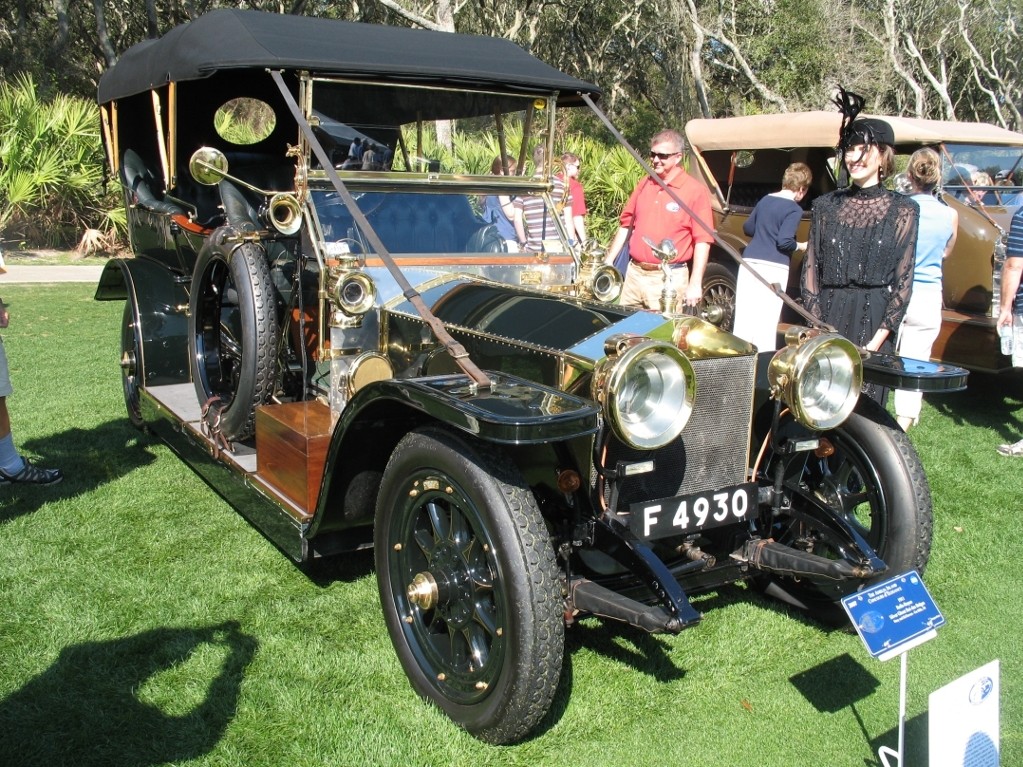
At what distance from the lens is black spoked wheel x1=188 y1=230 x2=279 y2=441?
3.56 metres

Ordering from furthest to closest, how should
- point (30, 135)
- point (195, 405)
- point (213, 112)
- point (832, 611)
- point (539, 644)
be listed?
point (30, 135), point (213, 112), point (195, 405), point (832, 611), point (539, 644)

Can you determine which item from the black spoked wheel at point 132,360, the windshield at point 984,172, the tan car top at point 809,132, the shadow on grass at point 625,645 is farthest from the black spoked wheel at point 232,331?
the windshield at point 984,172

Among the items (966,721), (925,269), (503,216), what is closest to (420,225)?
(503,216)

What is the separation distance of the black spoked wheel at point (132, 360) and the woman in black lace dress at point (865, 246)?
3.43 m

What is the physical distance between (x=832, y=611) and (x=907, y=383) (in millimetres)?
905

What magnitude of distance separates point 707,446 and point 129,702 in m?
1.95

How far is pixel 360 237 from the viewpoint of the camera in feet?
11.7

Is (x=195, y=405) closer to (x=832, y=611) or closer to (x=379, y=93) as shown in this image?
(x=379, y=93)

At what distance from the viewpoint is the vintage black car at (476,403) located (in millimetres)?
2422

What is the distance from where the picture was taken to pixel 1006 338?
5.29 meters

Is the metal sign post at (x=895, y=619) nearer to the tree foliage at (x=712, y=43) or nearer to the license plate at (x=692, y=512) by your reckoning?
the license plate at (x=692, y=512)

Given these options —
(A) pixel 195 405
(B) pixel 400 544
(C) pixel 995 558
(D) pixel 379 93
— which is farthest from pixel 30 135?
(C) pixel 995 558

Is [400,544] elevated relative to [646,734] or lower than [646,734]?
elevated

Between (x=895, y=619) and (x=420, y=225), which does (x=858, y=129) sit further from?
(x=895, y=619)
